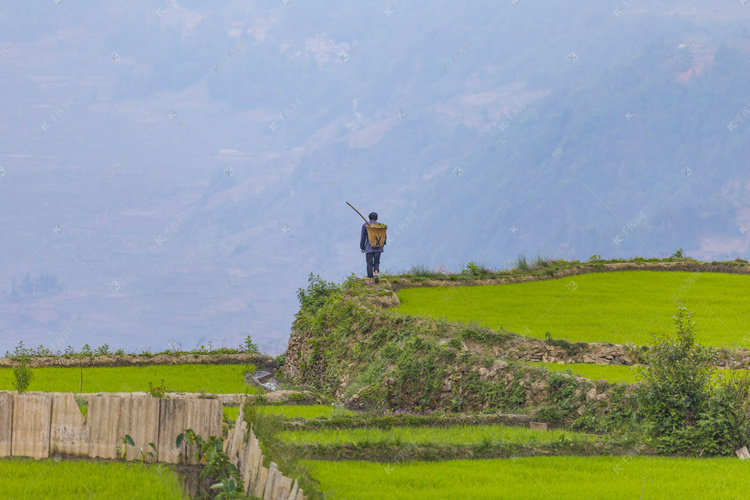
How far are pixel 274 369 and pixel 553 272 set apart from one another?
41.5 ft

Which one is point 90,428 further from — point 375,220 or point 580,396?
point 375,220

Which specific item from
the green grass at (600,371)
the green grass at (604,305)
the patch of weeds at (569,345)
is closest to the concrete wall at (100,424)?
the green grass at (600,371)

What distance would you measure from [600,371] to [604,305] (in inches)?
343

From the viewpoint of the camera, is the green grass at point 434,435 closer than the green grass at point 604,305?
Yes

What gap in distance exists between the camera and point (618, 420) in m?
13.7

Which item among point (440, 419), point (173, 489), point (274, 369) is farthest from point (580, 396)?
point (274, 369)

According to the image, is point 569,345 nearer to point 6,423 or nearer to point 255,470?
point 255,470

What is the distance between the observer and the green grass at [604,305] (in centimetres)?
2108

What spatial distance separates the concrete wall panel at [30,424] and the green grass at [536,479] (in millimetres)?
4175

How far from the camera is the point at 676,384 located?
42.2 ft

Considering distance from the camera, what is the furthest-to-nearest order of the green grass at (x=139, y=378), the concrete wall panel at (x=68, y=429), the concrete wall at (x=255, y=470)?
the green grass at (x=139, y=378) < the concrete wall panel at (x=68, y=429) < the concrete wall at (x=255, y=470)

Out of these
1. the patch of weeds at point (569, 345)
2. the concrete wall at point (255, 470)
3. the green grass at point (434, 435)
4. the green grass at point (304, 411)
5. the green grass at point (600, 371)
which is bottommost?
the green grass at point (304, 411)

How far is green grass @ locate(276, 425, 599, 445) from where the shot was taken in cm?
1162

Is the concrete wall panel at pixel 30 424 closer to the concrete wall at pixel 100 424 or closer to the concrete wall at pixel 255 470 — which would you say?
the concrete wall at pixel 100 424
